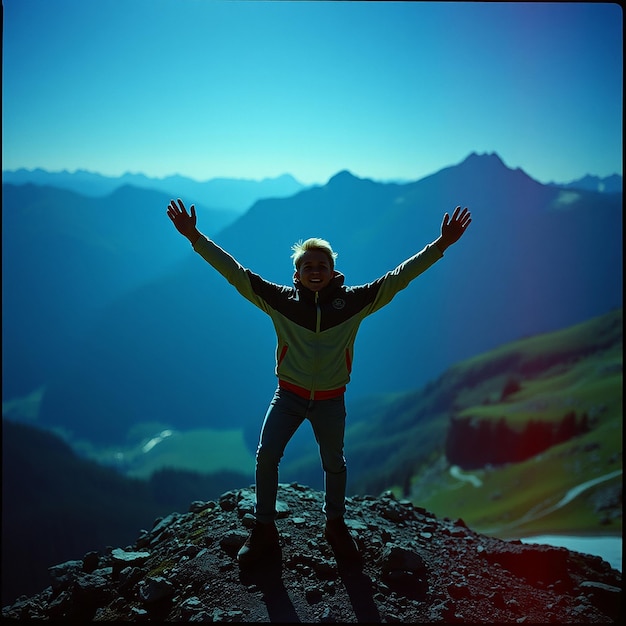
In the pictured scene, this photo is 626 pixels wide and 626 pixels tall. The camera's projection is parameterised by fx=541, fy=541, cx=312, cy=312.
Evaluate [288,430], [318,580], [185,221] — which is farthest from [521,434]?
[185,221]

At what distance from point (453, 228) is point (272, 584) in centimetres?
441

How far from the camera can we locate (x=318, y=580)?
5996mm

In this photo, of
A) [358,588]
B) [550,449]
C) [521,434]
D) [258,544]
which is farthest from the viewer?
[521,434]

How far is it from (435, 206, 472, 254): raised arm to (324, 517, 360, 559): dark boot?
3.46 meters

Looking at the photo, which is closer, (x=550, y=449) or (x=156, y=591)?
(x=156, y=591)

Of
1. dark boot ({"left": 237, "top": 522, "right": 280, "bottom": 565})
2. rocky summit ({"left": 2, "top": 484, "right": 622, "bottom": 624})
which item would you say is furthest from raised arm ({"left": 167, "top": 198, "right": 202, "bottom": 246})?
rocky summit ({"left": 2, "top": 484, "right": 622, "bottom": 624})

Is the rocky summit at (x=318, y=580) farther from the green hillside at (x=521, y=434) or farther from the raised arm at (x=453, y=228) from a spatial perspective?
the green hillside at (x=521, y=434)

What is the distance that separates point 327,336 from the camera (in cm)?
592

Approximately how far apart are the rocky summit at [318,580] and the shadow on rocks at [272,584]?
1cm

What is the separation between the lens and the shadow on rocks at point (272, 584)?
5.46 m

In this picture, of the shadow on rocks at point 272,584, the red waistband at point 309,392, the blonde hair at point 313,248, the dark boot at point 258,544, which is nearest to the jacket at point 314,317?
the red waistband at point 309,392

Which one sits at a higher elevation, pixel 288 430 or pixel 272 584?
pixel 288 430

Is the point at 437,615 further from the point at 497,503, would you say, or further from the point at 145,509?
the point at 145,509

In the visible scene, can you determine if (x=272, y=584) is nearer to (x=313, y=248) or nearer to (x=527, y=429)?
(x=313, y=248)
